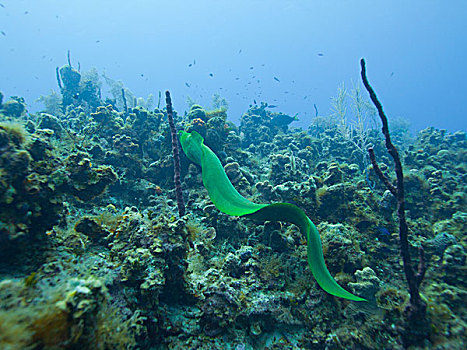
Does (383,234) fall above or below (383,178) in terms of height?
below

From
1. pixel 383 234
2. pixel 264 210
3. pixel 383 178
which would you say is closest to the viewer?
pixel 383 178

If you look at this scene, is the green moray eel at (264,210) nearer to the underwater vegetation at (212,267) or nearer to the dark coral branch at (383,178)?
the underwater vegetation at (212,267)

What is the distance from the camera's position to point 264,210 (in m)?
3.53

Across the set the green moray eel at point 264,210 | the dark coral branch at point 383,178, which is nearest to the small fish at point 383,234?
the green moray eel at point 264,210

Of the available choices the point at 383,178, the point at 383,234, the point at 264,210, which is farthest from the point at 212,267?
the point at 383,234

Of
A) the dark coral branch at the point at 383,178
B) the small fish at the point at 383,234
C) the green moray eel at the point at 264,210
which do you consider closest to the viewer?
the dark coral branch at the point at 383,178

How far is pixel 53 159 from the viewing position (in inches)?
112

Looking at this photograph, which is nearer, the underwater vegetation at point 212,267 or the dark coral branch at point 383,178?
the underwater vegetation at point 212,267

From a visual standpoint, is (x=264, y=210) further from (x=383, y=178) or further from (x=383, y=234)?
(x=383, y=234)

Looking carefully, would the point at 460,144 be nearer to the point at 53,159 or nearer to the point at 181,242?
the point at 181,242

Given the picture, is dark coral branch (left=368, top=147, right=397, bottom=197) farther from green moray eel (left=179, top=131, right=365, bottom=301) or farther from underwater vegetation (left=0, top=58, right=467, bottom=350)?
green moray eel (left=179, top=131, right=365, bottom=301)

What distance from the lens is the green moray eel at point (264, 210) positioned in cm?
302

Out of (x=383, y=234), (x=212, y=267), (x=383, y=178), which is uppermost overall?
(x=383, y=178)

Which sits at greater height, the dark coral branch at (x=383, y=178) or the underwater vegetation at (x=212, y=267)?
the dark coral branch at (x=383, y=178)
